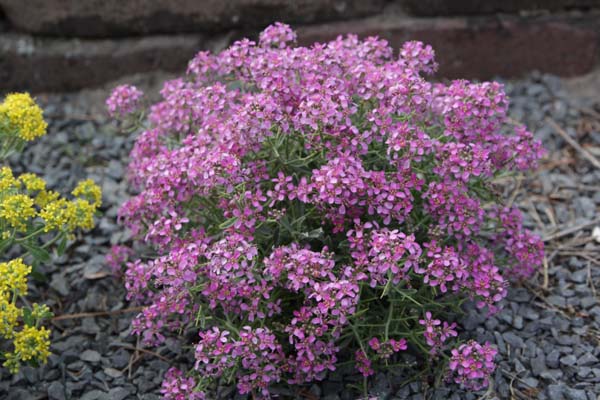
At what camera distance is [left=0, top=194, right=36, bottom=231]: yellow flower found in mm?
2326

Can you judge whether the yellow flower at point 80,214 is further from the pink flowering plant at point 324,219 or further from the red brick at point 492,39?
the red brick at point 492,39

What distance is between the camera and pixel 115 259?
2900mm

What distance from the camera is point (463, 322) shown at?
8.78ft

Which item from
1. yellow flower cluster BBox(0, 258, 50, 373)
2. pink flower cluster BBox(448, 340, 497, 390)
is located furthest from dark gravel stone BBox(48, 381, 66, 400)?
pink flower cluster BBox(448, 340, 497, 390)

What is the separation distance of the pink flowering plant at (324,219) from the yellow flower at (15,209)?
37 cm

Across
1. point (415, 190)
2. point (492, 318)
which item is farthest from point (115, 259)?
point (492, 318)

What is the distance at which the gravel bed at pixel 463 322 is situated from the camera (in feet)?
8.35

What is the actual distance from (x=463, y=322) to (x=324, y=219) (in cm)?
67

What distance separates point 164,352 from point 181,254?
2.00 ft

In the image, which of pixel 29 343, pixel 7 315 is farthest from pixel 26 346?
pixel 7 315

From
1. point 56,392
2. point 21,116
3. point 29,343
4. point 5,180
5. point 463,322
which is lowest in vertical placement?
point 56,392

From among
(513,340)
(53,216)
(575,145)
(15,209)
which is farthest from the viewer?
(575,145)

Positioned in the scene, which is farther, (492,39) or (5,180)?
(492,39)

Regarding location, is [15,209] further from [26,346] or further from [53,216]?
[26,346]
